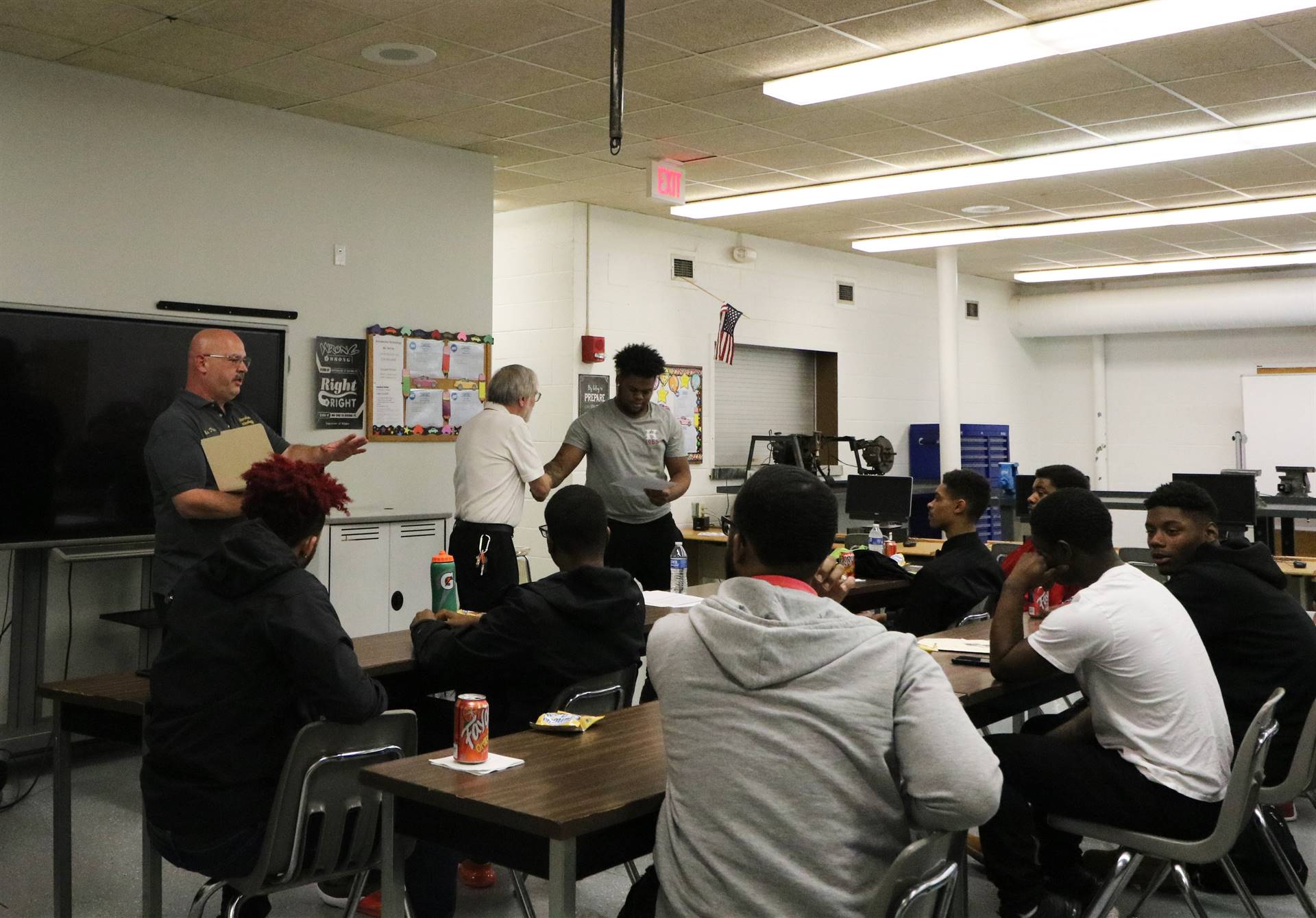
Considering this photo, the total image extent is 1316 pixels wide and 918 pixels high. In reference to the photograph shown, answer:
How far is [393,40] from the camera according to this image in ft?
15.9

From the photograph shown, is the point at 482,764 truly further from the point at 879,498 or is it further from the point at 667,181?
the point at 879,498

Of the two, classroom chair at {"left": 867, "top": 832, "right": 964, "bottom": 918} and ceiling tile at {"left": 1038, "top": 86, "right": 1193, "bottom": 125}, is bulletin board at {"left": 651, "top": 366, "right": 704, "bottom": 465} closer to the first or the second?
ceiling tile at {"left": 1038, "top": 86, "right": 1193, "bottom": 125}

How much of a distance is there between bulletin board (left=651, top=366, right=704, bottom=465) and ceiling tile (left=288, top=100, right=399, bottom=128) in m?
3.01

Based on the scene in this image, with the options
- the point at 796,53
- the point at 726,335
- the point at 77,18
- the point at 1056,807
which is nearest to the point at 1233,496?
the point at 726,335

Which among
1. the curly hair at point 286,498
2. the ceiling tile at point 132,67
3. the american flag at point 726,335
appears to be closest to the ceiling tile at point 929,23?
the ceiling tile at point 132,67

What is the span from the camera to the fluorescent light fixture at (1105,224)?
26.7 ft

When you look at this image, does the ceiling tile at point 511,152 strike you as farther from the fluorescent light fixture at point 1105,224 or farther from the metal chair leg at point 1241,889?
the metal chair leg at point 1241,889

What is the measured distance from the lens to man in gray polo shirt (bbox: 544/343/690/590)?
535cm

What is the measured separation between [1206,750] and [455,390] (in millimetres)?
4824

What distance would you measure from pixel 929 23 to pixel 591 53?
55.6 inches

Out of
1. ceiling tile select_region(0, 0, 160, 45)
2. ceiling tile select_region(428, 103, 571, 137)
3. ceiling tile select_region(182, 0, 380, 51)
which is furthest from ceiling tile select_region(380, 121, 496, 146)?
ceiling tile select_region(0, 0, 160, 45)

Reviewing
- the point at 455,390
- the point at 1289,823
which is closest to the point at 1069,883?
the point at 1289,823

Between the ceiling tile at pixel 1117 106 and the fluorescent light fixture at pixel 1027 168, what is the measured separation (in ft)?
2.02

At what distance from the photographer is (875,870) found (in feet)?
5.86
